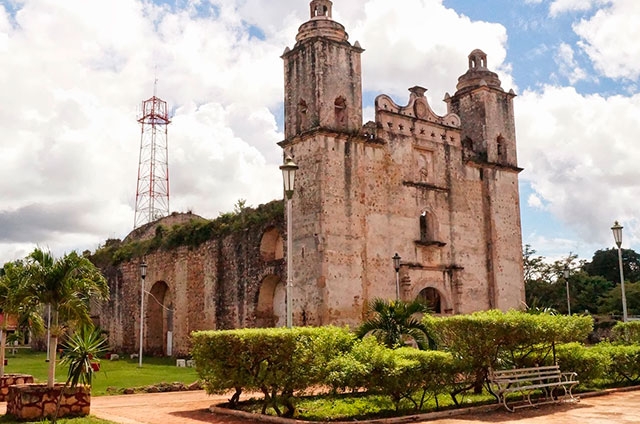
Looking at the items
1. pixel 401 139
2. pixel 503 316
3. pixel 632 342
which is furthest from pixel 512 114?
pixel 503 316

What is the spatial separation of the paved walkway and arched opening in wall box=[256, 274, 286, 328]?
9.56 m

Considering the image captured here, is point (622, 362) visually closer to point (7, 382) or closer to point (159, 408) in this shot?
point (159, 408)

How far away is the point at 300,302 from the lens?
795 inches

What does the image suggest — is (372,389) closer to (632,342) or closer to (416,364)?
(416,364)

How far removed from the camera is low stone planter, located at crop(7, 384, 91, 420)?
32.8ft

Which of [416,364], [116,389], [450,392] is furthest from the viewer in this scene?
[116,389]

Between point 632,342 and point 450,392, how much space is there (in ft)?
24.1

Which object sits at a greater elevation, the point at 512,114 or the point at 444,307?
the point at 512,114

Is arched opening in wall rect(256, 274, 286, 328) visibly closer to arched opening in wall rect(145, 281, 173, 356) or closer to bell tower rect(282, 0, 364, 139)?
bell tower rect(282, 0, 364, 139)

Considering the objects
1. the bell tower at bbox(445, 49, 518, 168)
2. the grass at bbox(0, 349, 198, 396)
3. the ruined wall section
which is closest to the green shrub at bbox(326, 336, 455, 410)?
the grass at bbox(0, 349, 198, 396)

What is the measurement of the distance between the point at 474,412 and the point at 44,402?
6802 mm

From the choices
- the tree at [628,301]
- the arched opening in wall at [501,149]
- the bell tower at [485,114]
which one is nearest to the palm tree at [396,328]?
the bell tower at [485,114]

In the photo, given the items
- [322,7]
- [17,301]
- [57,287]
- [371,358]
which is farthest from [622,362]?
[322,7]

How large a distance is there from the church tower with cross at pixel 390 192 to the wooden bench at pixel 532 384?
785cm
